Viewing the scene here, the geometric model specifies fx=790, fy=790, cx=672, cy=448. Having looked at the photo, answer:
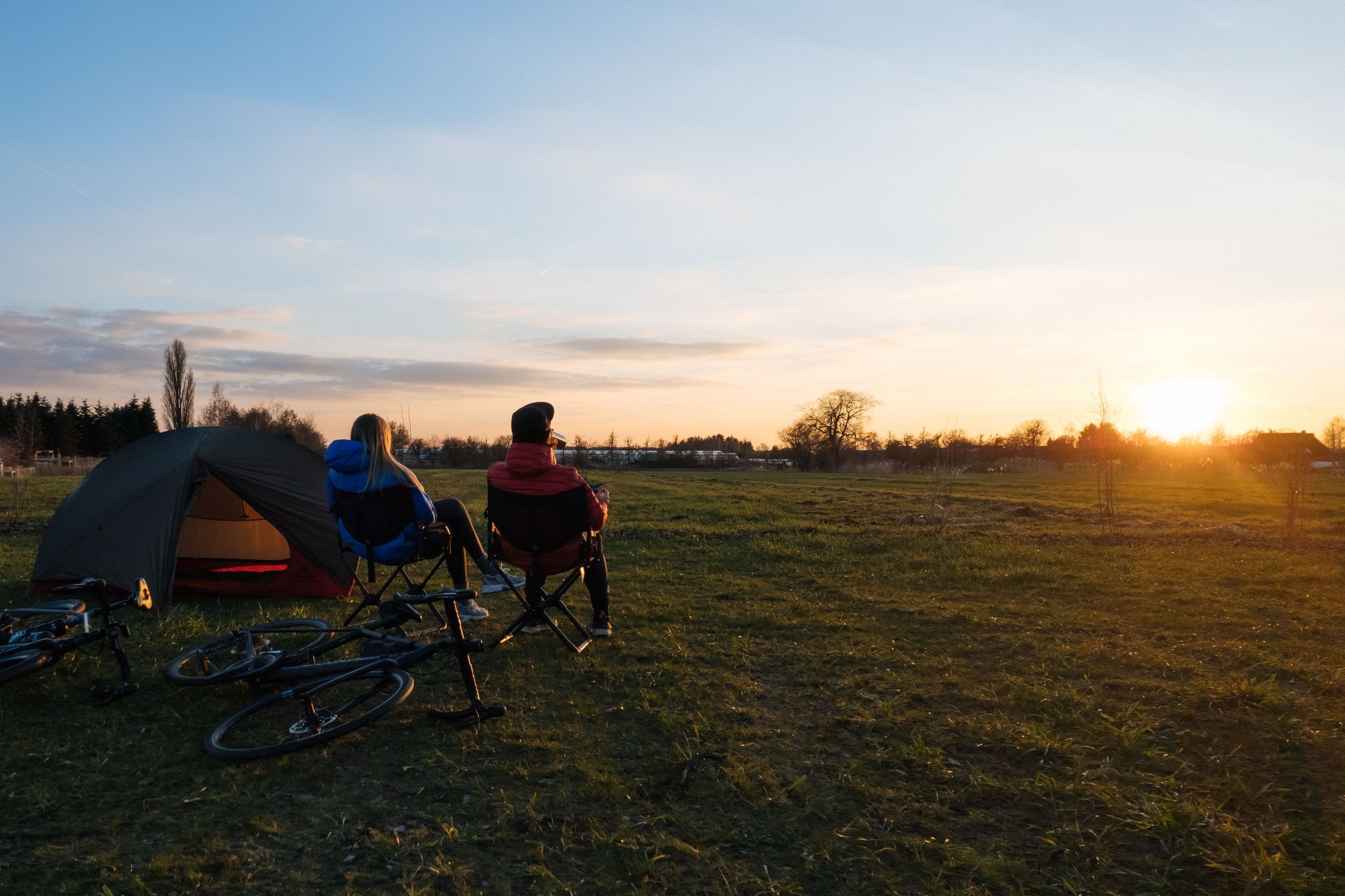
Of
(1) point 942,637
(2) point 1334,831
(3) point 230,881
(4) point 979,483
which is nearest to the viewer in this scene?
(3) point 230,881

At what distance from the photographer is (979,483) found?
30625 mm

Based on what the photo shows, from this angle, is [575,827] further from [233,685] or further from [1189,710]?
[1189,710]

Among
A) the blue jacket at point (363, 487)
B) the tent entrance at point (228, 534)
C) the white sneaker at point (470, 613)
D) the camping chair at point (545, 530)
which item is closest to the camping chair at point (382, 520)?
the blue jacket at point (363, 487)

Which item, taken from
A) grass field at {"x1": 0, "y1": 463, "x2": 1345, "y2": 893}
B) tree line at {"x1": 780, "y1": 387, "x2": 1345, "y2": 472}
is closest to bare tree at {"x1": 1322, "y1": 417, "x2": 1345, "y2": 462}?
tree line at {"x1": 780, "y1": 387, "x2": 1345, "y2": 472}

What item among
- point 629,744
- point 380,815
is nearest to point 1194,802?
point 629,744

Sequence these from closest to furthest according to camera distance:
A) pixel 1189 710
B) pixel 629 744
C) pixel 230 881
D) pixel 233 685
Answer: pixel 230 881 → pixel 629 744 → pixel 1189 710 → pixel 233 685

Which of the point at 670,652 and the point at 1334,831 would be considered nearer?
the point at 1334,831

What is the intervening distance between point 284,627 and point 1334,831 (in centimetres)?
561

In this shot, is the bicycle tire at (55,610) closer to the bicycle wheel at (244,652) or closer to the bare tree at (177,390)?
the bicycle wheel at (244,652)

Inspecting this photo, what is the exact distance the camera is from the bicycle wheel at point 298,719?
12.0ft

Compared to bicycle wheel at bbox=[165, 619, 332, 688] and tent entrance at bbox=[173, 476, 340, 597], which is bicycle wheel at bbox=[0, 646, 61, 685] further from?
Answer: tent entrance at bbox=[173, 476, 340, 597]

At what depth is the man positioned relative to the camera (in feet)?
17.5

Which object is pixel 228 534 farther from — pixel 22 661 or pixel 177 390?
pixel 177 390

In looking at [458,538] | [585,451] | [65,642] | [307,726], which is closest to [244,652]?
[65,642]
